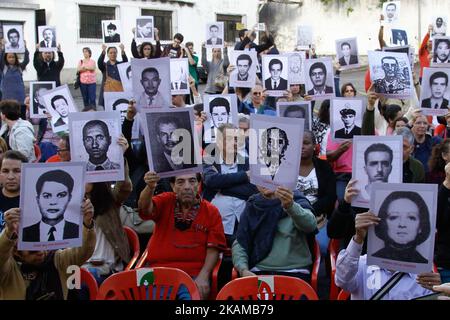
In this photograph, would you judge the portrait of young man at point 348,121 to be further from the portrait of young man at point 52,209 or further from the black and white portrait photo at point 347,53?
the black and white portrait photo at point 347,53

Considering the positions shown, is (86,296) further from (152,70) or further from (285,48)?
(285,48)

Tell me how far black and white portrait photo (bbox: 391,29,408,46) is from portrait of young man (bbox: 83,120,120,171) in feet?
22.6

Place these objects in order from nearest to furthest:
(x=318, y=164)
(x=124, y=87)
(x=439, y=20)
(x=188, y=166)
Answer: (x=188, y=166)
(x=318, y=164)
(x=124, y=87)
(x=439, y=20)

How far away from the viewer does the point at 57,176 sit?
12.6ft

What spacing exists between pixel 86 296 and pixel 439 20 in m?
9.62

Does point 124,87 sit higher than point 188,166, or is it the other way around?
point 124,87

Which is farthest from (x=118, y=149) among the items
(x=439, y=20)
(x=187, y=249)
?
(x=439, y=20)

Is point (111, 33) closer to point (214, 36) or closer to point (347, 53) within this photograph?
point (214, 36)

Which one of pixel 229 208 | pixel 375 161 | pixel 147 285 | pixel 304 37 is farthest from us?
pixel 304 37

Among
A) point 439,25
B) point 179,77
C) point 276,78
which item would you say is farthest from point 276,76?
point 439,25

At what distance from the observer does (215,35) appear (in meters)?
13.2

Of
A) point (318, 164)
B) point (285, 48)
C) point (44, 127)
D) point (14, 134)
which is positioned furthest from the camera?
point (285, 48)

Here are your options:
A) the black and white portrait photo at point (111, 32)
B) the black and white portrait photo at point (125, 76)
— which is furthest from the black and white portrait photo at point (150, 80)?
the black and white portrait photo at point (111, 32)

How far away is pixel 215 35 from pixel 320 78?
5.17 meters
